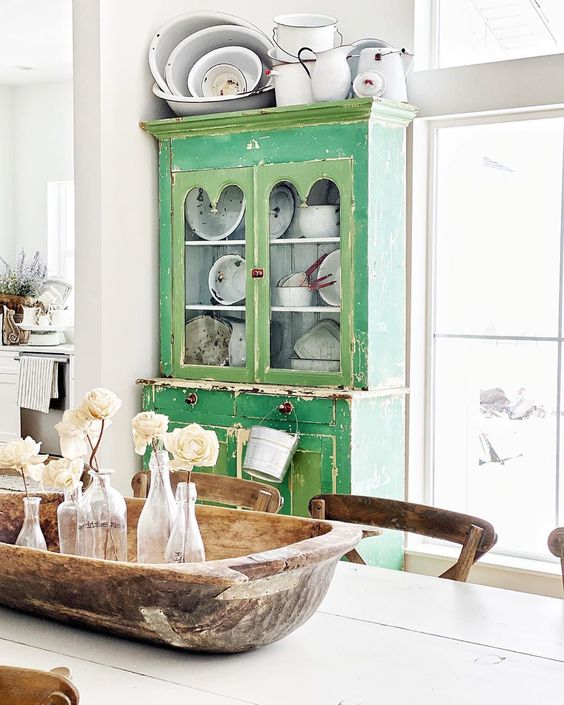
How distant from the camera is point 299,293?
3814 mm

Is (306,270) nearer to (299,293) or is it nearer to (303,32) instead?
(299,293)

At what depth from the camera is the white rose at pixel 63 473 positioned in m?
1.78

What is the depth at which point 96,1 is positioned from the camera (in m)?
3.91

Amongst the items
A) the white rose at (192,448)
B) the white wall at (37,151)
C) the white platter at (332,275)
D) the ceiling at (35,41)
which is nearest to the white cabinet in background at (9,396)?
the white wall at (37,151)

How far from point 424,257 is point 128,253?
122cm

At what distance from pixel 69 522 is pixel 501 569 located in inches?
89.0

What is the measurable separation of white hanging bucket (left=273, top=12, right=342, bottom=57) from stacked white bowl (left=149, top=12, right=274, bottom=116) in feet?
0.44

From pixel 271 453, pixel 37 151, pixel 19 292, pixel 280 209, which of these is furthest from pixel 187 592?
pixel 37 151

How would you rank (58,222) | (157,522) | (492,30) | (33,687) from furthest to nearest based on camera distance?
(58,222) → (492,30) → (157,522) → (33,687)

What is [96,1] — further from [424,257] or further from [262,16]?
[424,257]

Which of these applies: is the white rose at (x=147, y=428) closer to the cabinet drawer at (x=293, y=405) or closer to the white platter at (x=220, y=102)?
the cabinet drawer at (x=293, y=405)

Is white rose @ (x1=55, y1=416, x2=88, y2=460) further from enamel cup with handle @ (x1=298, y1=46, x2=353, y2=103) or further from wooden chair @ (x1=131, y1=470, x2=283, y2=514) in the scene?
enamel cup with handle @ (x1=298, y1=46, x2=353, y2=103)

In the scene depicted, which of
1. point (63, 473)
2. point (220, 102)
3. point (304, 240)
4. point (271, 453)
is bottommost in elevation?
point (271, 453)

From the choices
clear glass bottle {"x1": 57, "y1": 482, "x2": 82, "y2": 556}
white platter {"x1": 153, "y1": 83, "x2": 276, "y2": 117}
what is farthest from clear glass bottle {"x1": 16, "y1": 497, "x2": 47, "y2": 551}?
white platter {"x1": 153, "y1": 83, "x2": 276, "y2": 117}
